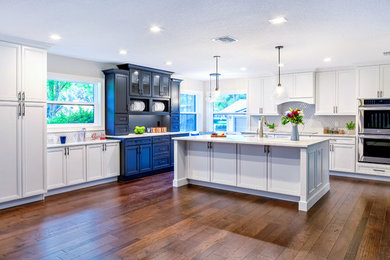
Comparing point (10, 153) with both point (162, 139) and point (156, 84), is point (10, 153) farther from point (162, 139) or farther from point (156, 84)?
point (156, 84)

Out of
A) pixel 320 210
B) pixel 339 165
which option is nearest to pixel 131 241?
pixel 320 210

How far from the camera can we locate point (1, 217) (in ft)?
12.0

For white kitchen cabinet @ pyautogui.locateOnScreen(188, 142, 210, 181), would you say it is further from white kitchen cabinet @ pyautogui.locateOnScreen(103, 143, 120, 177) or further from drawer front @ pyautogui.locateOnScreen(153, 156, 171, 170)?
white kitchen cabinet @ pyautogui.locateOnScreen(103, 143, 120, 177)

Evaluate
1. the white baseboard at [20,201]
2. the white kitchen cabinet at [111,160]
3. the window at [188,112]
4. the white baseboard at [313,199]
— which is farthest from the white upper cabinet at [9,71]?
the window at [188,112]

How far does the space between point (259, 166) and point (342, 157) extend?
8.89ft

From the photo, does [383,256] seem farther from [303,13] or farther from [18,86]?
[18,86]

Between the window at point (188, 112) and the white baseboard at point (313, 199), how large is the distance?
4.43 meters

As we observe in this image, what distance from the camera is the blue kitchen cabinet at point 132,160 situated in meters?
5.68

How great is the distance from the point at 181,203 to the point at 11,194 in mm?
2398

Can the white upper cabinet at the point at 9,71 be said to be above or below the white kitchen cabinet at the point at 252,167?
above

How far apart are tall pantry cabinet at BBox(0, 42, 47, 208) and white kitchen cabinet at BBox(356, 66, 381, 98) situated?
19.6 feet

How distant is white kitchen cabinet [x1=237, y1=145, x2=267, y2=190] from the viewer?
4449mm

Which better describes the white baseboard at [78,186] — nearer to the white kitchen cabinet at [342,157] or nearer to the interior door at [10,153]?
the interior door at [10,153]

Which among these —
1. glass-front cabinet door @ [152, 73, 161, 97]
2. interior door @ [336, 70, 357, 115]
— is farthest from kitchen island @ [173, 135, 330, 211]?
interior door @ [336, 70, 357, 115]
